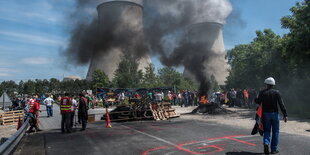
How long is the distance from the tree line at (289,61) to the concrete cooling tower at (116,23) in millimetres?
11332

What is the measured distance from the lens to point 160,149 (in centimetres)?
637

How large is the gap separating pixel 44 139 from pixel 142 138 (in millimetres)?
3281

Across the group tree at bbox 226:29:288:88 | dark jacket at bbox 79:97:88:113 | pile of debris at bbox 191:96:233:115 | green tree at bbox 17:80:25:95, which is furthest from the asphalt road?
green tree at bbox 17:80:25:95

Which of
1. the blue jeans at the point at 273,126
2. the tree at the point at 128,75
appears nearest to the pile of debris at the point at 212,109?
the blue jeans at the point at 273,126

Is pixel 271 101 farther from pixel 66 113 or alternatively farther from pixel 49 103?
pixel 49 103

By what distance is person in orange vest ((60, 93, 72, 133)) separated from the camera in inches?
383

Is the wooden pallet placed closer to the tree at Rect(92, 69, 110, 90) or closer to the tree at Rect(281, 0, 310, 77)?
the tree at Rect(281, 0, 310, 77)

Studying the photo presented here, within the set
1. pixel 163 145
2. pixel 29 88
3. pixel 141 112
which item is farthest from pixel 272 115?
pixel 29 88

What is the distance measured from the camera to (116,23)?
25.0 meters

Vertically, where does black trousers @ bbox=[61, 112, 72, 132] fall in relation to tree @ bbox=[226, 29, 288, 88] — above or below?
below

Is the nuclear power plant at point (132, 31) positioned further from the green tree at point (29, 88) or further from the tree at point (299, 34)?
the green tree at point (29, 88)

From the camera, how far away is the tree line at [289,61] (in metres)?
14.7

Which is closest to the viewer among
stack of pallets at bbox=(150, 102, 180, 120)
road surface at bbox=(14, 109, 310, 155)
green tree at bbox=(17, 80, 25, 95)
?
road surface at bbox=(14, 109, 310, 155)

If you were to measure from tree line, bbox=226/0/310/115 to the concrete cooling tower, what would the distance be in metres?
11.3
